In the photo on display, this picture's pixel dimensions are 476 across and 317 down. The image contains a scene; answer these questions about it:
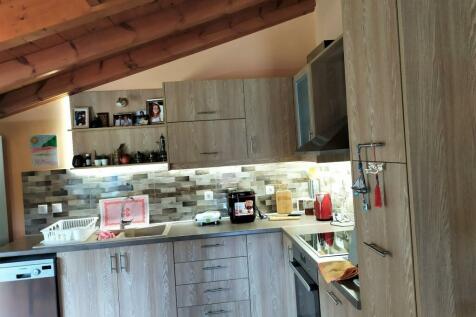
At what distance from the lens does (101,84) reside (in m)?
3.12

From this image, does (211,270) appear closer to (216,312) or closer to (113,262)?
(216,312)

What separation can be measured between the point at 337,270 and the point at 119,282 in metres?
1.69

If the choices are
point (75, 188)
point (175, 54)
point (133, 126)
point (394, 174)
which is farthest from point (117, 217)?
point (394, 174)

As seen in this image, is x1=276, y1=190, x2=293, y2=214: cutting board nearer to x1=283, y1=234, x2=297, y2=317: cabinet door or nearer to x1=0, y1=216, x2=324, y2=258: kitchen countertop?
x1=0, y1=216, x2=324, y2=258: kitchen countertop

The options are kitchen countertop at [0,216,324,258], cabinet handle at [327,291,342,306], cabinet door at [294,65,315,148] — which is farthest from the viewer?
kitchen countertop at [0,216,324,258]

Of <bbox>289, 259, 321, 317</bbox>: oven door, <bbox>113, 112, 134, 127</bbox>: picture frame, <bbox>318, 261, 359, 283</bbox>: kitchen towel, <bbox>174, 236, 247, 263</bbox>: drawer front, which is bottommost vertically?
<bbox>289, 259, 321, 317</bbox>: oven door

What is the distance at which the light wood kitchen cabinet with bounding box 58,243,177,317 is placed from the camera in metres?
2.56

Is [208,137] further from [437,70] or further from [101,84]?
[437,70]

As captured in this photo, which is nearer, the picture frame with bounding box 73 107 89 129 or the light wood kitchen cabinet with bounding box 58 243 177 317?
the light wood kitchen cabinet with bounding box 58 243 177 317

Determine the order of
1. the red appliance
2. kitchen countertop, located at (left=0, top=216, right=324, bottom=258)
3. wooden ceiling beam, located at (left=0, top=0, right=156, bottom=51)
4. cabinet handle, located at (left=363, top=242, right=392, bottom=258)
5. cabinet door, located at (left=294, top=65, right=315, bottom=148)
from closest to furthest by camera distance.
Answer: cabinet handle, located at (left=363, top=242, right=392, bottom=258)
wooden ceiling beam, located at (left=0, top=0, right=156, bottom=51)
cabinet door, located at (left=294, top=65, right=315, bottom=148)
kitchen countertop, located at (left=0, top=216, right=324, bottom=258)
the red appliance

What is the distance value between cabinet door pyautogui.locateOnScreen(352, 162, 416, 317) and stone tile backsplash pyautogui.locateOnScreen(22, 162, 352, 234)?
5.47ft

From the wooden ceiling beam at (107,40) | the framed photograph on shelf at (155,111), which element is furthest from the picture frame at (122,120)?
the wooden ceiling beam at (107,40)

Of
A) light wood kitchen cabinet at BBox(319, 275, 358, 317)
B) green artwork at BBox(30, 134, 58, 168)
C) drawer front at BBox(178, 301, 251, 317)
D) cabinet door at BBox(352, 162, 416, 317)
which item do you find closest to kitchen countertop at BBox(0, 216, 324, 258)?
drawer front at BBox(178, 301, 251, 317)

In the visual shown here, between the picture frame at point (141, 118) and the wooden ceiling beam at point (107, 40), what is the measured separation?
2.54 ft
